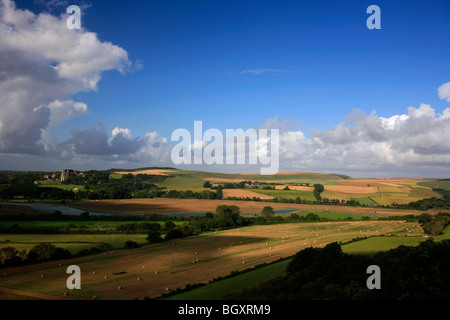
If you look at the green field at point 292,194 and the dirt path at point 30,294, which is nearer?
the dirt path at point 30,294

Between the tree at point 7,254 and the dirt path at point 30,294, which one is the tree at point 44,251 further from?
the dirt path at point 30,294

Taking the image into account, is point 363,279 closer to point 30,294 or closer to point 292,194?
point 30,294

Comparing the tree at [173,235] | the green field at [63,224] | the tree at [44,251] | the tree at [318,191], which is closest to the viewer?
the tree at [44,251]

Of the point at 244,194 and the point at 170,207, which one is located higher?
the point at 244,194

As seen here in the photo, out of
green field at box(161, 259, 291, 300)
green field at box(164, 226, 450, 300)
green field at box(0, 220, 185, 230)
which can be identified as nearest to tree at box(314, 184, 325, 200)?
green field at box(0, 220, 185, 230)

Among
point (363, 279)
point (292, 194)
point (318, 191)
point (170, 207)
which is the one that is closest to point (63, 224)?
point (170, 207)

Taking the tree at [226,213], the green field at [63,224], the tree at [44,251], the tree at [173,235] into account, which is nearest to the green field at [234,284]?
the tree at [44,251]

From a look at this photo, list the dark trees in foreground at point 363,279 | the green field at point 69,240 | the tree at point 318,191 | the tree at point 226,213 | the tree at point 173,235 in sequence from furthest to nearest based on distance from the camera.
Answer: the tree at point 318,191, the tree at point 226,213, the tree at point 173,235, the green field at point 69,240, the dark trees in foreground at point 363,279

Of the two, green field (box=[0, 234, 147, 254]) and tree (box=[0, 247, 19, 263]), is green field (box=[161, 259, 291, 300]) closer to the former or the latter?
tree (box=[0, 247, 19, 263])
